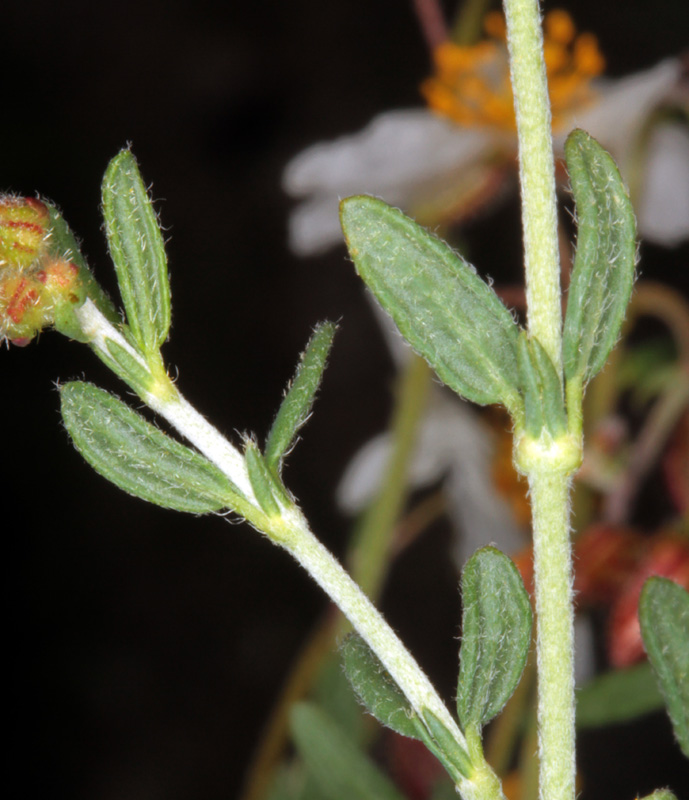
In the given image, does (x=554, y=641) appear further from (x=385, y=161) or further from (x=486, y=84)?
(x=486, y=84)

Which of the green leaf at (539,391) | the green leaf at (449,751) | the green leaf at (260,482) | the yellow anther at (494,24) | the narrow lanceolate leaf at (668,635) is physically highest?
the yellow anther at (494,24)

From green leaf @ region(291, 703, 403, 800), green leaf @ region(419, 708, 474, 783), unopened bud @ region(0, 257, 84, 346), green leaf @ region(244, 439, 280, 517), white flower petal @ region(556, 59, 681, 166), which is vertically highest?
unopened bud @ region(0, 257, 84, 346)

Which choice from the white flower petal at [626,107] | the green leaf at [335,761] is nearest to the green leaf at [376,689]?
the green leaf at [335,761]

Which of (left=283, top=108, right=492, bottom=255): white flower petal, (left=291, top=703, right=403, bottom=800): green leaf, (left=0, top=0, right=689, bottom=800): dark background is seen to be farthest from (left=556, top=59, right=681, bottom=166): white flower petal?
(left=291, top=703, right=403, bottom=800): green leaf

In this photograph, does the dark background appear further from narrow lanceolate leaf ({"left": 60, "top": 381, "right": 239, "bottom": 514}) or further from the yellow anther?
narrow lanceolate leaf ({"left": 60, "top": 381, "right": 239, "bottom": 514})

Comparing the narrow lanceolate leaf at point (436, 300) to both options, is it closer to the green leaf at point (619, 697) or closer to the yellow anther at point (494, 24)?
the green leaf at point (619, 697)

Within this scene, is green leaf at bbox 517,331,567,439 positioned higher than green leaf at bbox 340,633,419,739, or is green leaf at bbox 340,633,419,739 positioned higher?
green leaf at bbox 517,331,567,439

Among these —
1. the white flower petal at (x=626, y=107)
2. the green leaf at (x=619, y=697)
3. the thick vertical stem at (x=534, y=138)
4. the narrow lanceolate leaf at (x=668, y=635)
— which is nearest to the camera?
the thick vertical stem at (x=534, y=138)
